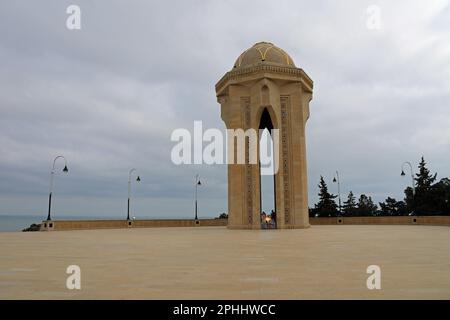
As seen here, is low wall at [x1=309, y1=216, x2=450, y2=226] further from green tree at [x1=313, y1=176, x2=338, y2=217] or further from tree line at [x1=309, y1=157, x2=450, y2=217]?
green tree at [x1=313, y1=176, x2=338, y2=217]

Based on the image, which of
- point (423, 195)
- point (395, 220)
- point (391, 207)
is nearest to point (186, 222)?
point (395, 220)

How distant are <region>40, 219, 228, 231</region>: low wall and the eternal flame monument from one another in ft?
38.2

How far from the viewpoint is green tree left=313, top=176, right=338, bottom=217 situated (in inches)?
2621

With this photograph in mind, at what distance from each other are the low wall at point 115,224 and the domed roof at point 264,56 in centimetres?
2023

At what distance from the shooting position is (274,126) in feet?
115

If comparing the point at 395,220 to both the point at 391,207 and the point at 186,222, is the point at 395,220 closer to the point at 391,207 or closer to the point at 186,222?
the point at 186,222

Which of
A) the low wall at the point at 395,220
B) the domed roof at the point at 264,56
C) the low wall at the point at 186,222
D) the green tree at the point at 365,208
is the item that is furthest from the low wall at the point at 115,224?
the green tree at the point at 365,208

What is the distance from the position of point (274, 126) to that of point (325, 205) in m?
37.4

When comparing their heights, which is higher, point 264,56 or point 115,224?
point 264,56

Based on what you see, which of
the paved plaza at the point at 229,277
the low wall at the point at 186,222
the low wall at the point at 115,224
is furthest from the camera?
the low wall at the point at 186,222

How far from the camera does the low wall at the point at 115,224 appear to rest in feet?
112

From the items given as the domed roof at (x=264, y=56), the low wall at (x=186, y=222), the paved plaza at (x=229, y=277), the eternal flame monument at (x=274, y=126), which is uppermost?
the domed roof at (x=264, y=56)

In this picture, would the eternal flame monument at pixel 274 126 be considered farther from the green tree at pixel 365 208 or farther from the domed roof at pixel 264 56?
the green tree at pixel 365 208

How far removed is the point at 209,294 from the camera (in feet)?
20.8
